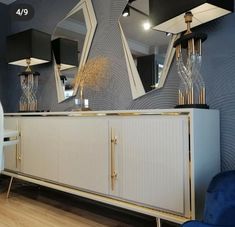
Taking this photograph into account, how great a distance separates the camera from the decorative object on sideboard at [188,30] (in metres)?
1.55

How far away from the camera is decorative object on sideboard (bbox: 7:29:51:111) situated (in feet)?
8.64

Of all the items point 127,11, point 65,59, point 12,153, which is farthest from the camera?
point 65,59

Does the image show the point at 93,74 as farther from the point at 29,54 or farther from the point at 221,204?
the point at 221,204

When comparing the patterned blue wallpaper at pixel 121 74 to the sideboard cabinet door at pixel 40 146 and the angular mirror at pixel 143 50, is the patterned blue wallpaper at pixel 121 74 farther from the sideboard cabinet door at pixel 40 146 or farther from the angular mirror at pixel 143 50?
the sideboard cabinet door at pixel 40 146

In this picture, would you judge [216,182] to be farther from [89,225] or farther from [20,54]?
[20,54]

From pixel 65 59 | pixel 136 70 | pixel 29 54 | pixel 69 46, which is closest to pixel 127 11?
pixel 136 70

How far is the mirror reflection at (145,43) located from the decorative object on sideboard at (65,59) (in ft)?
2.10

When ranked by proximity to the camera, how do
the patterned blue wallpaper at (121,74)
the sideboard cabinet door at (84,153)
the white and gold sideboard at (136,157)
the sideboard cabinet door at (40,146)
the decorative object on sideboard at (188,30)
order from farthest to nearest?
the sideboard cabinet door at (40,146) → the sideboard cabinet door at (84,153) → the patterned blue wallpaper at (121,74) → the decorative object on sideboard at (188,30) → the white and gold sideboard at (136,157)

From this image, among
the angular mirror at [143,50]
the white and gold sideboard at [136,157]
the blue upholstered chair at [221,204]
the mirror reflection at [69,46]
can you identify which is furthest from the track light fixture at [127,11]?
the blue upholstered chair at [221,204]

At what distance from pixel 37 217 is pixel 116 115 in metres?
1.06

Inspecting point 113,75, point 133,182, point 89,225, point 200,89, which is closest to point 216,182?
point 133,182

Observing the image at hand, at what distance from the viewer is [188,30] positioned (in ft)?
5.59

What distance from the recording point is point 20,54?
106 inches

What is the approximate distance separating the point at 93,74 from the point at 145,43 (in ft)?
1.95
